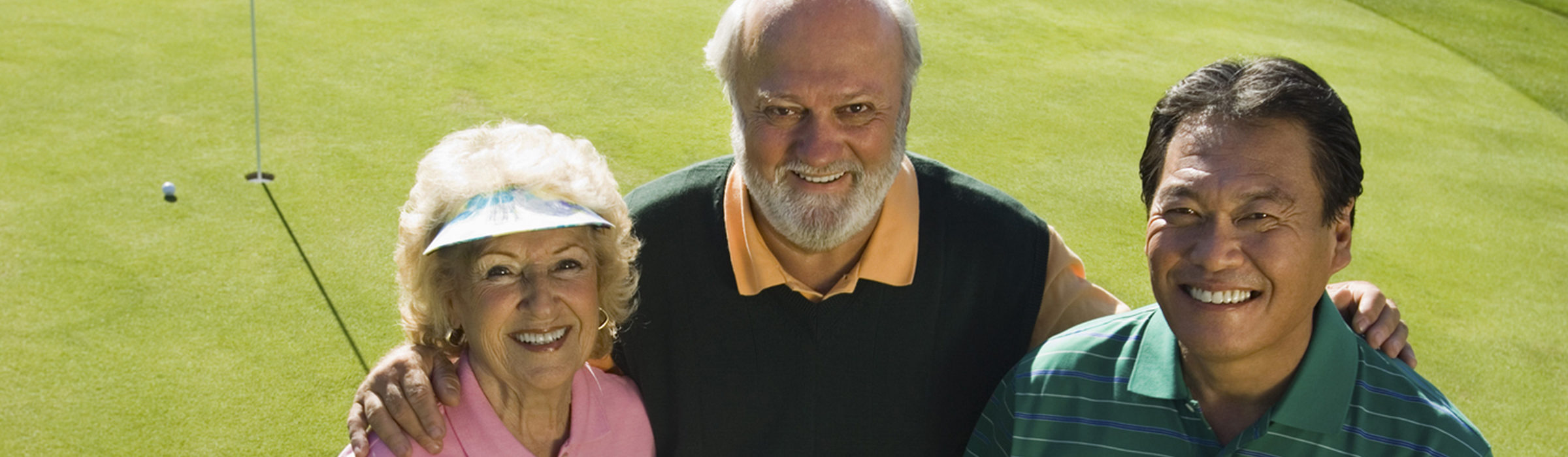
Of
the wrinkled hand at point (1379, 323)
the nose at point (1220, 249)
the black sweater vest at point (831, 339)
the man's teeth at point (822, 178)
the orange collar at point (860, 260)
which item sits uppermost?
the nose at point (1220, 249)

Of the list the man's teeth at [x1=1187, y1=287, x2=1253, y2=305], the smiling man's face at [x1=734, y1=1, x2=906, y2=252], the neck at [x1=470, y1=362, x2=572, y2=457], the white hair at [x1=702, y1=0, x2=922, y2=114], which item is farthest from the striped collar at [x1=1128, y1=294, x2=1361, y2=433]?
the neck at [x1=470, y1=362, x2=572, y2=457]

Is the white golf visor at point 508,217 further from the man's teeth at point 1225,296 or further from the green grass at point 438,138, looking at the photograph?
the green grass at point 438,138

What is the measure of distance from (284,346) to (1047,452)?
9.92 feet

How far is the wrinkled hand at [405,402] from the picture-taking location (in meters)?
2.16

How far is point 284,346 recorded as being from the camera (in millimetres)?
4199

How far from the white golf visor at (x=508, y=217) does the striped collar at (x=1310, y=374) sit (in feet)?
2.97

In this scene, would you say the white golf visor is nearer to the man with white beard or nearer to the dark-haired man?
the man with white beard

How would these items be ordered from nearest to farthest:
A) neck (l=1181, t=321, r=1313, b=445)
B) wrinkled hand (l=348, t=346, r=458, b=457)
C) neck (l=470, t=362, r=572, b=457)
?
neck (l=1181, t=321, r=1313, b=445)
wrinkled hand (l=348, t=346, r=458, b=457)
neck (l=470, t=362, r=572, b=457)

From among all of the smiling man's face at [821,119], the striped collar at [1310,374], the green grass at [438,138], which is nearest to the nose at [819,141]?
the smiling man's face at [821,119]

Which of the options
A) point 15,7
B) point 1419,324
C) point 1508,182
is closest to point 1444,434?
point 1419,324

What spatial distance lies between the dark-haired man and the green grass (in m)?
2.62

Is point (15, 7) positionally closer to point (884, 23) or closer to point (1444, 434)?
point (884, 23)

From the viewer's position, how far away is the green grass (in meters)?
4.14

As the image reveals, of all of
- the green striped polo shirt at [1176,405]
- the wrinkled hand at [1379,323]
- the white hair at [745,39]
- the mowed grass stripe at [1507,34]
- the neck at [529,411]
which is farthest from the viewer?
the mowed grass stripe at [1507,34]
